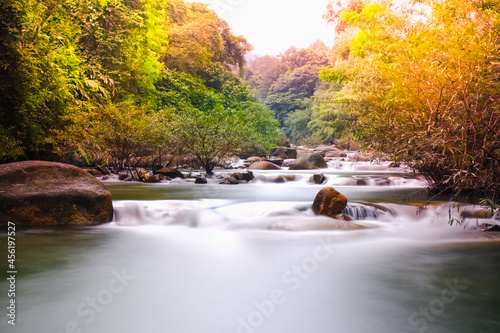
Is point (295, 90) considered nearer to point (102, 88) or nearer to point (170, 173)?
point (170, 173)

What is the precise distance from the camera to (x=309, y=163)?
774 inches

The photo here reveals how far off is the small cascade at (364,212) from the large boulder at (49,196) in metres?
4.61

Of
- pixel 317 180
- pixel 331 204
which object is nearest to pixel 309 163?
pixel 317 180

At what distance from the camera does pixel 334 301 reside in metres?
4.03

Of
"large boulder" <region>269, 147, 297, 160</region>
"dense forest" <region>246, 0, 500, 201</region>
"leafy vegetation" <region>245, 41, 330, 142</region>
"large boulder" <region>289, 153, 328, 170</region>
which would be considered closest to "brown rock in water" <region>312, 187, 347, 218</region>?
"dense forest" <region>246, 0, 500, 201</region>

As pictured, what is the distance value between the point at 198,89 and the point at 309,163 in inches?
396

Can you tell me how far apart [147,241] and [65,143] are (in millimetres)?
4798

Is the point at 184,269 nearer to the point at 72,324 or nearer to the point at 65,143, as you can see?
the point at 72,324

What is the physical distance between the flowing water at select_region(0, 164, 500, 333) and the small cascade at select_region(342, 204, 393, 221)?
0.02 meters

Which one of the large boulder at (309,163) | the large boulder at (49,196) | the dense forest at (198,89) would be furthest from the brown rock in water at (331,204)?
the large boulder at (309,163)

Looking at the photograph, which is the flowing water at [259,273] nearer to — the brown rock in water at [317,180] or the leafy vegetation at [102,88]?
the leafy vegetation at [102,88]

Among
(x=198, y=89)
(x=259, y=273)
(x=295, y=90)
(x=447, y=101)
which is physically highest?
(x=295, y=90)

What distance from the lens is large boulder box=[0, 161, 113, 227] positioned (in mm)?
6598

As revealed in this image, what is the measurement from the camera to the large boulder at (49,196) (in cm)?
660
